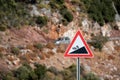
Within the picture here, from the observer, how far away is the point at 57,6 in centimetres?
4709

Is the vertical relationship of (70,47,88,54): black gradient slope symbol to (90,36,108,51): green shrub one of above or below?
below

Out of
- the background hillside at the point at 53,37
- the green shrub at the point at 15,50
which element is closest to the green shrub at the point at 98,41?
the background hillside at the point at 53,37

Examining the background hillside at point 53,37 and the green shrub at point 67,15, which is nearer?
the background hillside at point 53,37

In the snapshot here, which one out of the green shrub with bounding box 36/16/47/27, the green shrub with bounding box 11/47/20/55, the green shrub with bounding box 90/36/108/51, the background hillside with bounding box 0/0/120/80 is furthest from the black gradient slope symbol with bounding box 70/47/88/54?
the green shrub with bounding box 90/36/108/51

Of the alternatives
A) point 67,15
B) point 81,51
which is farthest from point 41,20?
point 81,51

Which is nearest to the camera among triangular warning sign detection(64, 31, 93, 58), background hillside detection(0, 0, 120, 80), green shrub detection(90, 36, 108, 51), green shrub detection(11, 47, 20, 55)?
triangular warning sign detection(64, 31, 93, 58)

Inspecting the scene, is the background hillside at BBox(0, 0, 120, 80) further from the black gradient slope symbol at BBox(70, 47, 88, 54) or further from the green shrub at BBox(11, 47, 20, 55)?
the black gradient slope symbol at BBox(70, 47, 88, 54)

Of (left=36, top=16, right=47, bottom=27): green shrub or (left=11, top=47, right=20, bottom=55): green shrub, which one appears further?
(left=36, top=16, right=47, bottom=27): green shrub

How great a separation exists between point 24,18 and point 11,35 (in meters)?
4.35

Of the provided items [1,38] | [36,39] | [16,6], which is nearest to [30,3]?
[16,6]

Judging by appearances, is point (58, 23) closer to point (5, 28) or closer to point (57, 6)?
point (57, 6)

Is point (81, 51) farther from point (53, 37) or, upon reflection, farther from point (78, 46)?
point (53, 37)

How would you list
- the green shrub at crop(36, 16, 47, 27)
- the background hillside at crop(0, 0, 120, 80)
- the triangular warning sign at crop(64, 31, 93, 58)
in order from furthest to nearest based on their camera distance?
1. the green shrub at crop(36, 16, 47, 27)
2. the background hillside at crop(0, 0, 120, 80)
3. the triangular warning sign at crop(64, 31, 93, 58)

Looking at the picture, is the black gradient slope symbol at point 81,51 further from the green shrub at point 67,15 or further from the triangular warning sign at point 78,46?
the green shrub at point 67,15
